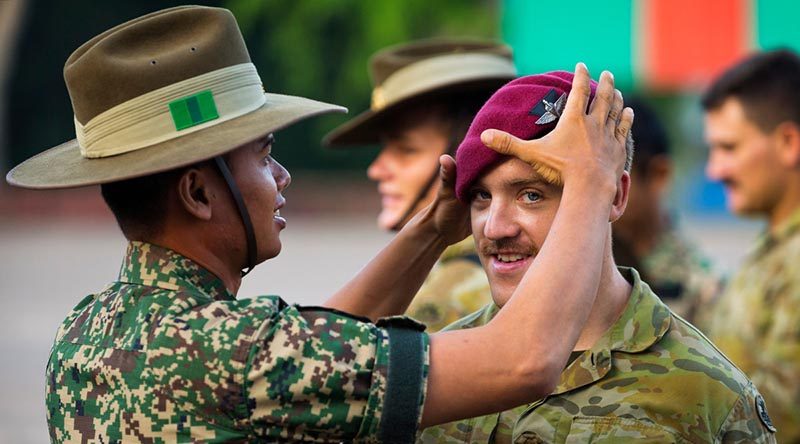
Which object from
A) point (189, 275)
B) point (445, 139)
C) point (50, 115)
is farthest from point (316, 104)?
point (50, 115)

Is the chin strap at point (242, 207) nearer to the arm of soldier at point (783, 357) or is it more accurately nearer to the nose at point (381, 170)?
the nose at point (381, 170)

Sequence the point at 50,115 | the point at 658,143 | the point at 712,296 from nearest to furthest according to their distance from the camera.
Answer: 1. the point at 712,296
2. the point at 658,143
3. the point at 50,115

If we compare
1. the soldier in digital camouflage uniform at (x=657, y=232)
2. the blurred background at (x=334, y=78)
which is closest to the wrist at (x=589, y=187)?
the soldier in digital camouflage uniform at (x=657, y=232)

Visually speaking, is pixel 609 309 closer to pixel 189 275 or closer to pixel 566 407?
pixel 566 407

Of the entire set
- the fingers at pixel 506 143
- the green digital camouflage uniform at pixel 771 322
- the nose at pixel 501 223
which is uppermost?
the fingers at pixel 506 143

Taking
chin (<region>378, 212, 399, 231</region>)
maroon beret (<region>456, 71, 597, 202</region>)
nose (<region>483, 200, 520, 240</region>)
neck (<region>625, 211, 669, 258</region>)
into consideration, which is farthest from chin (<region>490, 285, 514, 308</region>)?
neck (<region>625, 211, 669, 258</region>)

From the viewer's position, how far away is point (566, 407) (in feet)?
10.3

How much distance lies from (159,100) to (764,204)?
13.5ft

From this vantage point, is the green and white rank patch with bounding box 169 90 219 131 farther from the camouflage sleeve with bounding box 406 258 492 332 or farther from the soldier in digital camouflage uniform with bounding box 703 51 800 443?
the soldier in digital camouflage uniform with bounding box 703 51 800 443

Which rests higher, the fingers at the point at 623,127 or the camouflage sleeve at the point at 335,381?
the fingers at the point at 623,127

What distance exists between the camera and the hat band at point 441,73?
202 inches

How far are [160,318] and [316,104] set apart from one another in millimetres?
688

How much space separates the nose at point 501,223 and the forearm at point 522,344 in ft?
1.14

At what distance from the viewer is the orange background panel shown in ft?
69.3
